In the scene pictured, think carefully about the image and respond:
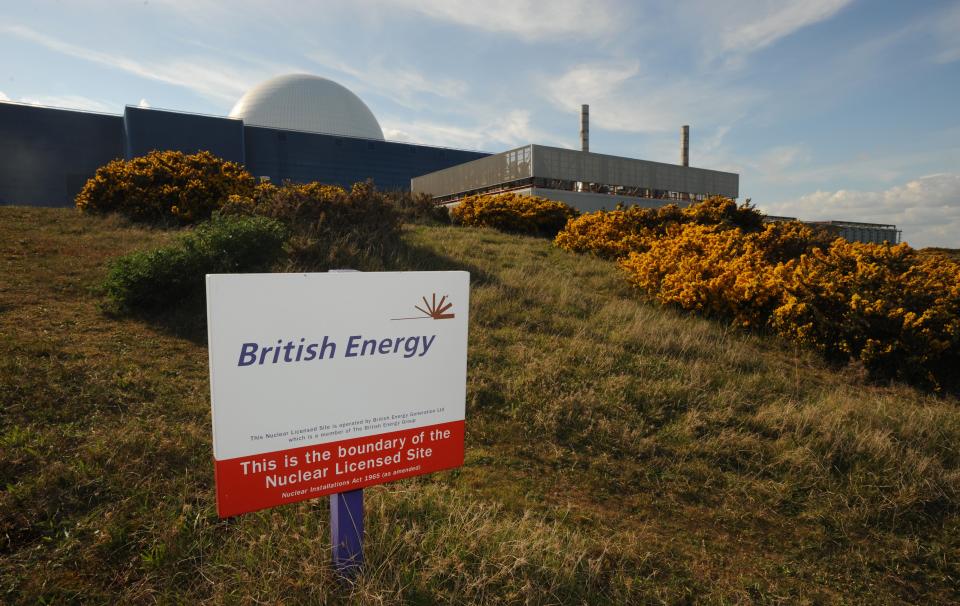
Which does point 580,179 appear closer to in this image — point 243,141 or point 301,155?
point 301,155

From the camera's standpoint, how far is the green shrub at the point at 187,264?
7.03 meters

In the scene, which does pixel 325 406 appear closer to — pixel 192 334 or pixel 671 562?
pixel 671 562

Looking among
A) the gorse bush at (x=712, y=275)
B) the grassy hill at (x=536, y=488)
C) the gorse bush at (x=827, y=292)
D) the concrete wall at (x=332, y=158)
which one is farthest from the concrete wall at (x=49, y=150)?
the gorse bush at (x=827, y=292)

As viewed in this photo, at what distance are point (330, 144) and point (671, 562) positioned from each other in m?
61.5

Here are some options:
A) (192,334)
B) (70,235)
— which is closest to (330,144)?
(70,235)

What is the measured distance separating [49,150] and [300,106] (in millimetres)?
24934

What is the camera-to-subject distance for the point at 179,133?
164 feet

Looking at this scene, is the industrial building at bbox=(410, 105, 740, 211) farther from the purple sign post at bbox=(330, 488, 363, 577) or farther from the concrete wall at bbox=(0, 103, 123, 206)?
the purple sign post at bbox=(330, 488, 363, 577)

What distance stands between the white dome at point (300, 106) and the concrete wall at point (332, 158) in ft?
13.2

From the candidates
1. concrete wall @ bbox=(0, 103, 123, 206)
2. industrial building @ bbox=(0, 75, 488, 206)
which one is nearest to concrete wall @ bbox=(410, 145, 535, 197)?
industrial building @ bbox=(0, 75, 488, 206)

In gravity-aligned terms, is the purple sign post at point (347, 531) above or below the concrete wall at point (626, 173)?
below

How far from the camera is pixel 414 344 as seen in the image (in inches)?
101

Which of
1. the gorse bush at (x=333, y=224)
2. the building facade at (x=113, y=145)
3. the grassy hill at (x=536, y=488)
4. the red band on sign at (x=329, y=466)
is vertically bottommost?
the grassy hill at (x=536, y=488)

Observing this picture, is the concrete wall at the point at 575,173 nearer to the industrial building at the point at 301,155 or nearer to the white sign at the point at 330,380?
the industrial building at the point at 301,155
